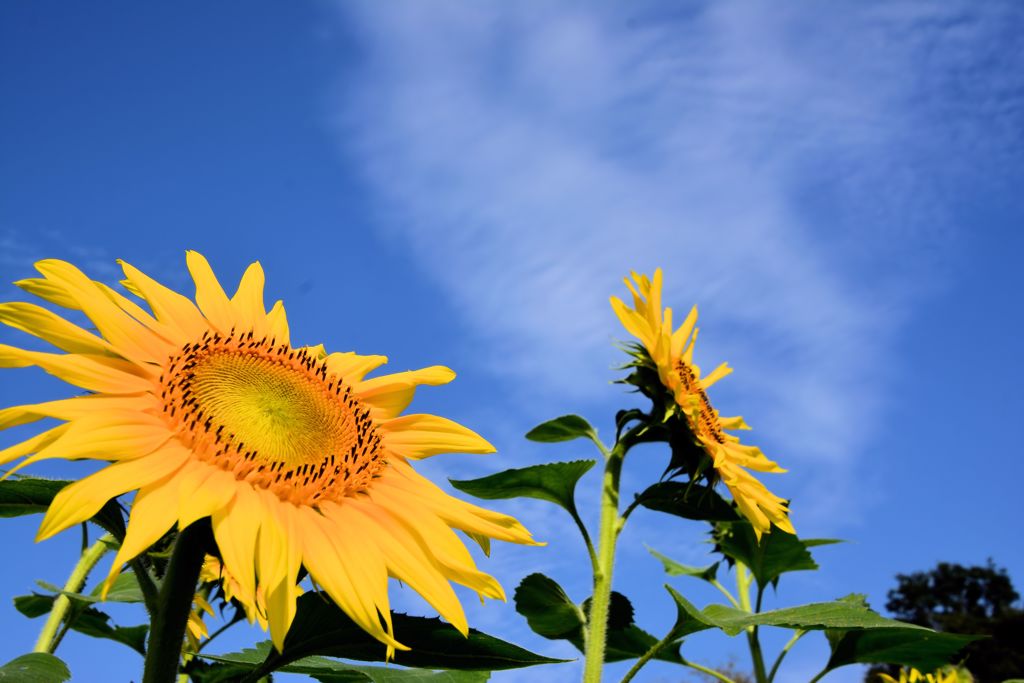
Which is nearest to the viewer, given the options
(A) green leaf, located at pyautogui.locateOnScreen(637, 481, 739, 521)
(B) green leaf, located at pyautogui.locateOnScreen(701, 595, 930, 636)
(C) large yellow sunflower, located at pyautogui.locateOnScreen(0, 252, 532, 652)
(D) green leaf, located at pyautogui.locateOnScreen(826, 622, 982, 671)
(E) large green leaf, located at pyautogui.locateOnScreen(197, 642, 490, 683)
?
(C) large yellow sunflower, located at pyautogui.locateOnScreen(0, 252, 532, 652)

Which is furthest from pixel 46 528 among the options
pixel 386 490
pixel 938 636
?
pixel 938 636

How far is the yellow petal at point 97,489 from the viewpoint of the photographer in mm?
1407

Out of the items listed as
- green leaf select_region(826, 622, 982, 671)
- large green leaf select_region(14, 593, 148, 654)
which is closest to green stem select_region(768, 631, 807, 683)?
green leaf select_region(826, 622, 982, 671)

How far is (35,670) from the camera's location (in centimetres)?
156

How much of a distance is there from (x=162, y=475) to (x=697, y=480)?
228 cm

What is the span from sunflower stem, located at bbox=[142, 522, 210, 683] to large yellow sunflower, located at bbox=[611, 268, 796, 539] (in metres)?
2.20

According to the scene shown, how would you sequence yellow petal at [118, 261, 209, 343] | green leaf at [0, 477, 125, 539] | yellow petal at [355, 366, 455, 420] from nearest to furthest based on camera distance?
green leaf at [0, 477, 125, 539] → yellow petal at [118, 261, 209, 343] → yellow petal at [355, 366, 455, 420]

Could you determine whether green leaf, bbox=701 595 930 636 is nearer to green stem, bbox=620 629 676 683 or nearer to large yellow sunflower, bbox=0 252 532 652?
green stem, bbox=620 629 676 683

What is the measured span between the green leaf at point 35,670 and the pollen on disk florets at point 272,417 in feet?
1.29

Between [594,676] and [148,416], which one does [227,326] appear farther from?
[594,676]

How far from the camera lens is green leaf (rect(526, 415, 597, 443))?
3566 mm

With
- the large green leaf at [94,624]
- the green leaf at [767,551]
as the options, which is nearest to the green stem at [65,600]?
the large green leaf at [94,624]

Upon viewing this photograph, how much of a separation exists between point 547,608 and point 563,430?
0.63m

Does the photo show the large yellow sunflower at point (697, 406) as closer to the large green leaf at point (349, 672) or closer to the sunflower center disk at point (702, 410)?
the sunflower center disk at point (702, 410)
